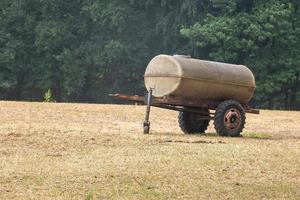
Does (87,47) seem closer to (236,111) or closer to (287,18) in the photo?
(287,18)

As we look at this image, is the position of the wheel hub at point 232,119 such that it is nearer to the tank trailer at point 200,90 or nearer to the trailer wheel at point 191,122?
the tank trailer at point 200,90

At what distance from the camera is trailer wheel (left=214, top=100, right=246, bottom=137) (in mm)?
14086

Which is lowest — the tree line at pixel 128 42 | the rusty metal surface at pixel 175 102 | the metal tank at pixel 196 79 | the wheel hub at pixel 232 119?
the tree line at pixel 128 42

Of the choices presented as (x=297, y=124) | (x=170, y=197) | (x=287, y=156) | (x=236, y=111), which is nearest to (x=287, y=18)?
(x=297, y=124)

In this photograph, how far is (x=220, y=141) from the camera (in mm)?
12750

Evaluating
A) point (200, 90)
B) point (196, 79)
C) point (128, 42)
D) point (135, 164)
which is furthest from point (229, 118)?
point (128, 42)

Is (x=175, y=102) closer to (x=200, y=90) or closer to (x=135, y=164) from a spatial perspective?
(x=200, y=90)

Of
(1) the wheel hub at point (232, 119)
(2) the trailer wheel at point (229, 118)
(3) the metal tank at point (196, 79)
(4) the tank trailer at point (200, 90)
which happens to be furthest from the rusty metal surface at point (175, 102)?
(1) the wheel hub at point (232, 119)

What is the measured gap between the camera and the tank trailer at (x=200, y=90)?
13.9m

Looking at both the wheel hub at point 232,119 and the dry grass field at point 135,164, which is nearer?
the dry grass field at point 135,164

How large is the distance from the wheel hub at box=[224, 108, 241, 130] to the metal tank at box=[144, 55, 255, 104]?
19.9 inches

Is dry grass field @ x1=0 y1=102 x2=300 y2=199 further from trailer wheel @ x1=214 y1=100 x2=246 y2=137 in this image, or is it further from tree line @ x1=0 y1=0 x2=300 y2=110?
tree line @ x1=0 y1=0 x2=300 y2=110

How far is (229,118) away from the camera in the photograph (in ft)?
46.7

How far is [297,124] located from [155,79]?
23.2 ft
